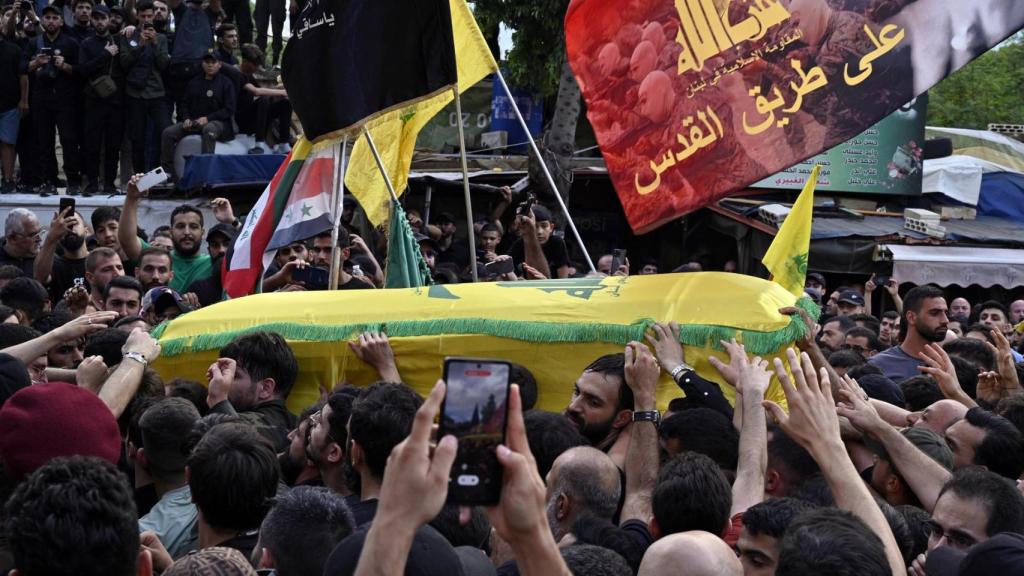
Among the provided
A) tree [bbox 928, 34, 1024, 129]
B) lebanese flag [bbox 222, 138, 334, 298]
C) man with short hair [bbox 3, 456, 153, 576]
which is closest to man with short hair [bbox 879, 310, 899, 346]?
lebanese flag [bbox 222, 138, 334, 298]

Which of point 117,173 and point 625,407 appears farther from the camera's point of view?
point 117,173

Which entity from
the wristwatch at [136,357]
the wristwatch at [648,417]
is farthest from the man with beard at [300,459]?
the wristwatch at [648,417]

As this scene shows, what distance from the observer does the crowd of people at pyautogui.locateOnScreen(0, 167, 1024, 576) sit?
260 cm

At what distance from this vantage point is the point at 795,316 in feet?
18.5

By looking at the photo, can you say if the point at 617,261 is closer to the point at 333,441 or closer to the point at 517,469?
the point at 333,441

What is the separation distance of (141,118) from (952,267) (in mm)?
9803

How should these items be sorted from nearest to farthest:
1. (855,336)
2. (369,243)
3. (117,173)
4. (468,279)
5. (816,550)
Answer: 1. (816,550)
2. (855,336)
3. (468,279)
4. (369,243)
5. (117,173)

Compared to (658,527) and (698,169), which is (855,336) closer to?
(698,169)

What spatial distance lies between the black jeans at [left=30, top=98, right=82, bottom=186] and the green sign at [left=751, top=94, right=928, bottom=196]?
34.7ft

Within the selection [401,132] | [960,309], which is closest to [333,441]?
[401,132]

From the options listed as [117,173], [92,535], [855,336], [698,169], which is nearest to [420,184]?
[117,173]

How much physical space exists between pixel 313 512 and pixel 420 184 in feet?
38.5

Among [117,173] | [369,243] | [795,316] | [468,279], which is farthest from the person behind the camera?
[117,173]

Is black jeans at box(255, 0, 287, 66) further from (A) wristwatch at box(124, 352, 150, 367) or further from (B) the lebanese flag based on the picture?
(A) wristwatch at box(124, 352, 150, 367)
